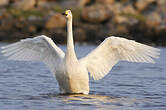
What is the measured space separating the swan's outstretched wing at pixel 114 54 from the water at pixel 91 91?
2.50ft

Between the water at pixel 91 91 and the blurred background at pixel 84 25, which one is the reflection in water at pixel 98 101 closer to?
the water at pixel 91 91

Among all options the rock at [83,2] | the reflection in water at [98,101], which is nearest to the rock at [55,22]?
the rock at [83,2]

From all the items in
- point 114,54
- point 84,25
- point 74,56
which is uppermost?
point 84,25

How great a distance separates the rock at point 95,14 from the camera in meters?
36.1

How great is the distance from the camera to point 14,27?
35.3 meters

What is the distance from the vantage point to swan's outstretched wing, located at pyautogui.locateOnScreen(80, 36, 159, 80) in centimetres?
1146

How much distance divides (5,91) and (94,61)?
8.07 feet

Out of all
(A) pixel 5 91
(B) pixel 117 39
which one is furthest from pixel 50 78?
(B) pixel 117 39

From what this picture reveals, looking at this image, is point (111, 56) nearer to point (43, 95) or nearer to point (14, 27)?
point (43, 95)

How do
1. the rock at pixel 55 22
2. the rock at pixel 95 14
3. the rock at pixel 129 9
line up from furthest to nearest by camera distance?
the rock at pixel 129 9, the rock at pixel 95 14, the rock at pixel 55 22

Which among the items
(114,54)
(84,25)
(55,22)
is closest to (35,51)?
(114,54)

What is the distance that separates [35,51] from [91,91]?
1927 mm

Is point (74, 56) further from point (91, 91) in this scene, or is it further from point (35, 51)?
point (91, 91)

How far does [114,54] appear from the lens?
11820mm
